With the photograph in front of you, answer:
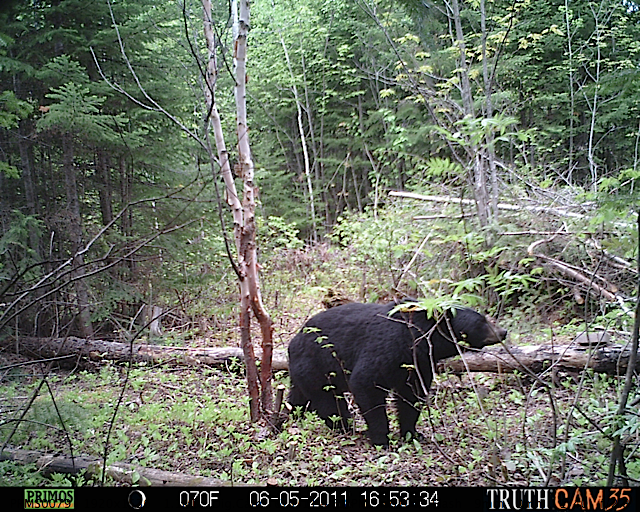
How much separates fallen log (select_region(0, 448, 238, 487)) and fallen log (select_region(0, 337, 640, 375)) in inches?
49.9

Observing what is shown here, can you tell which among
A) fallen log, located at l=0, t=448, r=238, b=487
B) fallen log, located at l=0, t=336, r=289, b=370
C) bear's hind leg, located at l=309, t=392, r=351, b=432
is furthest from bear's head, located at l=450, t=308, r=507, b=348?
fallen log, located at l=0, t=336, r=289, b=370

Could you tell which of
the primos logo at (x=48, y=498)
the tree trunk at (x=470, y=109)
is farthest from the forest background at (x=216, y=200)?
the primos logo at (x=48, y=498)

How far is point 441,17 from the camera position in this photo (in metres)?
10.3

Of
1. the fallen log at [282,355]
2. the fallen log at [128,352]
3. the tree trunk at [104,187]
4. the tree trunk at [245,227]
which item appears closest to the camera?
the tree trunk at [245,227]

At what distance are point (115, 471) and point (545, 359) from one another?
3988mm

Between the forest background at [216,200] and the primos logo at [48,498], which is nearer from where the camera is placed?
the primos logo at [48,498]

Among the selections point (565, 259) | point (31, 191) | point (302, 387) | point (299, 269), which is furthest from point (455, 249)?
point (31, 191)

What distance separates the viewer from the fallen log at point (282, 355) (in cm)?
482

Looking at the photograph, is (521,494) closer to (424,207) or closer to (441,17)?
(424,207)

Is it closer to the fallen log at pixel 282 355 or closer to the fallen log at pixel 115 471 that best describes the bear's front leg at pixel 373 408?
the fallen log at pixel 282 355

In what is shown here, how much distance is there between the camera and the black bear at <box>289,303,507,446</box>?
4.41m

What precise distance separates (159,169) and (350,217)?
6.44 meters

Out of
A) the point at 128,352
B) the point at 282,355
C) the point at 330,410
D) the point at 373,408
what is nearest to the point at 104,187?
the point at 128,352

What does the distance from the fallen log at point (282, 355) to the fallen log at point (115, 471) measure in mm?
1268
